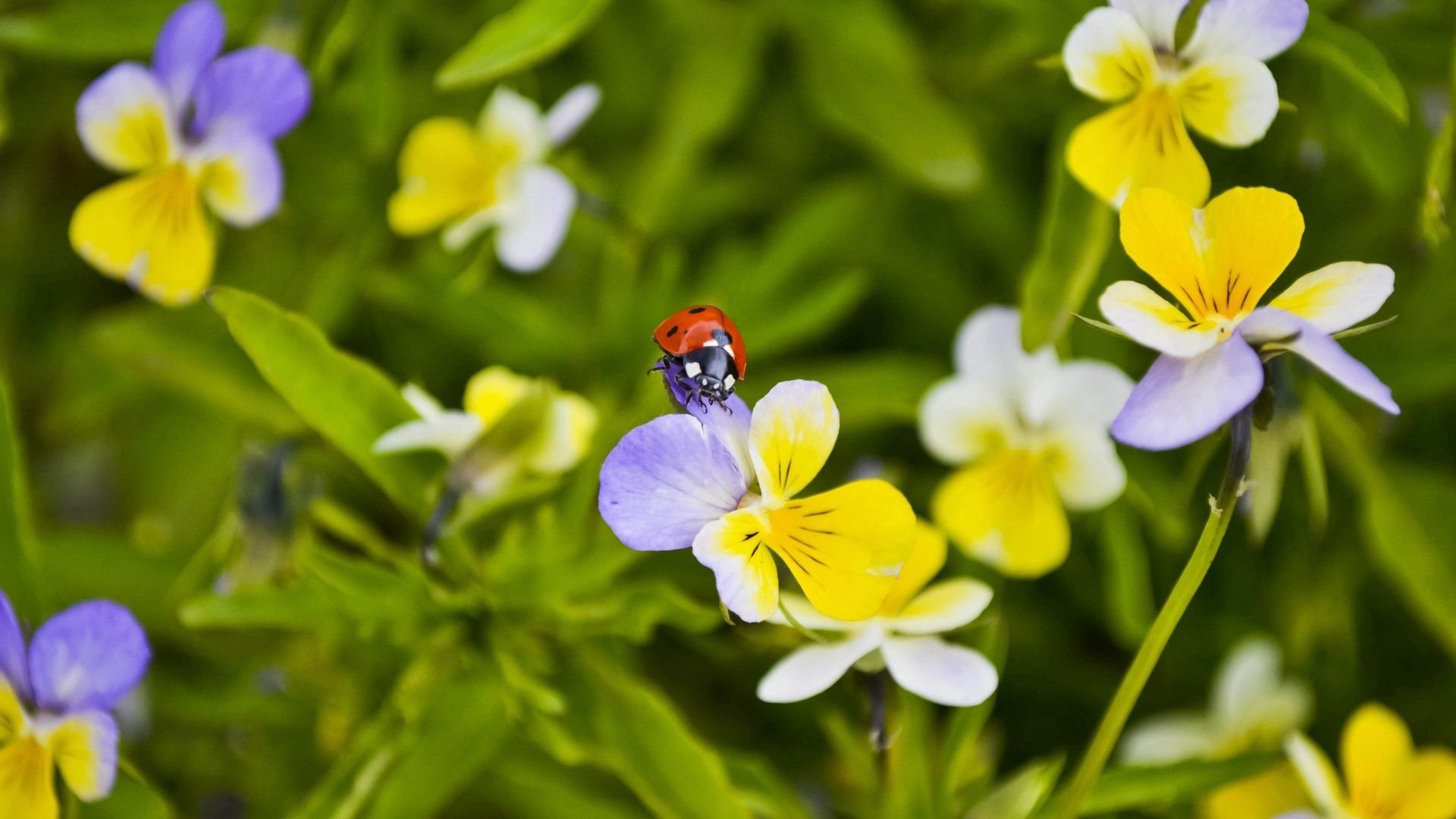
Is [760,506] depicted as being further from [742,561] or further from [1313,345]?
[1313,345]

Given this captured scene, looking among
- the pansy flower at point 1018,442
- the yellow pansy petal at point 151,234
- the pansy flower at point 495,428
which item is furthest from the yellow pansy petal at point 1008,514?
the yellow pansy petal at point 151,234

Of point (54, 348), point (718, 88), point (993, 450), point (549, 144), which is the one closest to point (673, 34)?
point (718, 88)

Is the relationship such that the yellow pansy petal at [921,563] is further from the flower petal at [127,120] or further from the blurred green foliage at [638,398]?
the flower petal at [127,120]

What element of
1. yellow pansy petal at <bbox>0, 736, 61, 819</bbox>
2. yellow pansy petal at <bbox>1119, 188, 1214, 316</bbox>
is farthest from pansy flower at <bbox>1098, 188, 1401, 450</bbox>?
yellow pansy petal at <bbox>0, 736, 61, 819</bbox>

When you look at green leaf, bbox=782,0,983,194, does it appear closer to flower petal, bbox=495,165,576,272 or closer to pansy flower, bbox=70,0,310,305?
flower petal, bbox=495,165,576,272

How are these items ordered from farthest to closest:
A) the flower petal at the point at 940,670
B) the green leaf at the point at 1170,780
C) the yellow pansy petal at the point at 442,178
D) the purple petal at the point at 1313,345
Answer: the yellow pansy petal at the point at 442,178 < the green leaf at the point at 1170,780 < the flower petal at the point at 940,670 < the purple petal at the point at 1313,345

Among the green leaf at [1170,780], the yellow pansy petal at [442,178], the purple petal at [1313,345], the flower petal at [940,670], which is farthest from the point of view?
the yellow pansy petal at [442,178]

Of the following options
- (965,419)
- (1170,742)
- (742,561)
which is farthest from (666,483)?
(1170,742)
